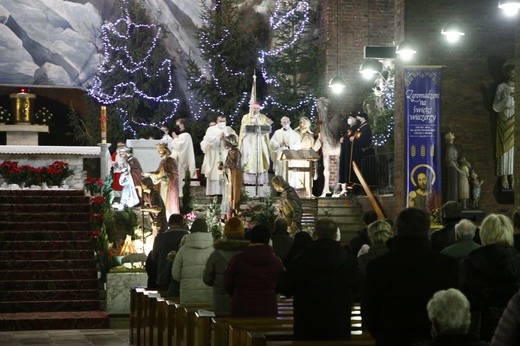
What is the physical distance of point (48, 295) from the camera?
1919cm

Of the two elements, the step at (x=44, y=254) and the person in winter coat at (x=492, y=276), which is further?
the step at (x=44, y=254)

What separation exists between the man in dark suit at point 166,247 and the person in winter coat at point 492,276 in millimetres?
5724

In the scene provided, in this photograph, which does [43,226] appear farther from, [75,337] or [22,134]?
[22,134]

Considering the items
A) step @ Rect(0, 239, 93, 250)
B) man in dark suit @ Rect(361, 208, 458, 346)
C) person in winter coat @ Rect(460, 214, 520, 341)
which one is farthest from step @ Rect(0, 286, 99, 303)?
man in dark suit @ Rect(361, 208, 458, 346)

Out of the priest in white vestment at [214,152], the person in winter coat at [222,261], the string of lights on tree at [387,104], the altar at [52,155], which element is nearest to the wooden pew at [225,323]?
the person in winter coat at [222,261]

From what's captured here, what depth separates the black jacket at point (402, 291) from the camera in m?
6.84

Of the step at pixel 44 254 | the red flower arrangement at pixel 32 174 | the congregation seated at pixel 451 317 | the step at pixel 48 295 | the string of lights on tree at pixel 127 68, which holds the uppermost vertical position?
the string of lights on tree at pixel 127 68

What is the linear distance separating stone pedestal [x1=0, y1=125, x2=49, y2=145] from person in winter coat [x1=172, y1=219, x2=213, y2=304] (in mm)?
16215

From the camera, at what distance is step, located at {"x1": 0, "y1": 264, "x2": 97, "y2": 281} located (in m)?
19.6

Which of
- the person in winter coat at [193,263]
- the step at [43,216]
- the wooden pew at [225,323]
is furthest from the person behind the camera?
the step at [43,216]

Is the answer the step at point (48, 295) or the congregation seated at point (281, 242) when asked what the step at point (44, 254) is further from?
the congregation seated at point (281, 242)

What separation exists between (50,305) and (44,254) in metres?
1.65

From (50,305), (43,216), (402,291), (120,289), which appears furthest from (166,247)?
(43,216)

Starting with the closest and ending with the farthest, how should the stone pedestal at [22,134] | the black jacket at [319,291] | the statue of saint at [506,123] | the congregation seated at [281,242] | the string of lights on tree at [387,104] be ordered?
the black jacket at [319,291]
the congregation seated at [281,242]
the statue of saint at [506,123]
the string of lights on tree at [387,104]
the stone pedestal at [22,134]
